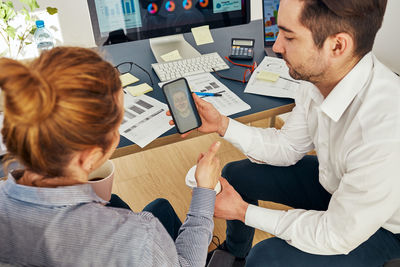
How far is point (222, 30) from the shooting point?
1737mm

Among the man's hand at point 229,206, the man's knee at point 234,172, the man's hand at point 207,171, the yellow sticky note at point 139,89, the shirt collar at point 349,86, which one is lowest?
the man's knee at point 234,172

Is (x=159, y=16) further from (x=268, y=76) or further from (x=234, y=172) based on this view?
(x=234, y=172)

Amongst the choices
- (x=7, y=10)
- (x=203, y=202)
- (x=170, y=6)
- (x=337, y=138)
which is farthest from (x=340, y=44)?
(x=7, y=10)

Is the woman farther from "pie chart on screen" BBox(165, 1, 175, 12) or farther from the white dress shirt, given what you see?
"pie chart on screen" BBox(165, 1, 175, 12)

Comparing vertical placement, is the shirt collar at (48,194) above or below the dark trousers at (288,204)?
above

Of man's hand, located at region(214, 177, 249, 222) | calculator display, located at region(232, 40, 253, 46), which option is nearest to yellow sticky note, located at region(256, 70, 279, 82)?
calculator display, located at region(232, 40, 253, 46)

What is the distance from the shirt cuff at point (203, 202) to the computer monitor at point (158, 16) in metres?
0.78

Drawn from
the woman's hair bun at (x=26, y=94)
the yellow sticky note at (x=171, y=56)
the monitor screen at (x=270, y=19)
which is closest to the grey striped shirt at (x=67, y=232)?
the woman's hair bun at (x=26, y=94)

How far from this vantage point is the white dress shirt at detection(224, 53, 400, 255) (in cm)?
87

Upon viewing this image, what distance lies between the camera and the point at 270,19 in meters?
1.53

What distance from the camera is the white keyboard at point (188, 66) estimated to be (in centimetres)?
139

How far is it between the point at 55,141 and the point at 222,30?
4.23ft

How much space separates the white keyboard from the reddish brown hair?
0.73 meters

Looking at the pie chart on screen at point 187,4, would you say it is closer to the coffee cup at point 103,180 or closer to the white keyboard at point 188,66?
the white keyboard at point 188,66
